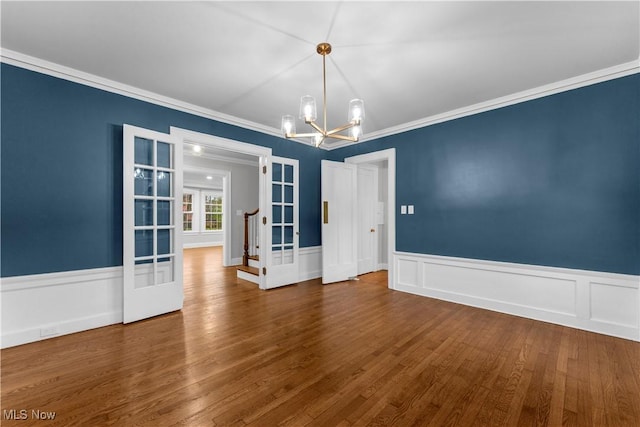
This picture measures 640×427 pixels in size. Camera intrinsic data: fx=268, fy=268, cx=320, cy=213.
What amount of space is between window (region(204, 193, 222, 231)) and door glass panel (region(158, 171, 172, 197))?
25.3 ft

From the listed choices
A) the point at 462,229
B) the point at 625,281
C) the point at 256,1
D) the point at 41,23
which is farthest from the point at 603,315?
the point at 41,23

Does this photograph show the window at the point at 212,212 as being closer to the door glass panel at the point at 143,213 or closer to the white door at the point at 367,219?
the white door at the point at 367,219

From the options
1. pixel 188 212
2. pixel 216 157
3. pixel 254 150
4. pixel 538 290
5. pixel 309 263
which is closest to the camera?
pixel 538 290

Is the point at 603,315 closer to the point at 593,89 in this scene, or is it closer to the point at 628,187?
the point at 628,187

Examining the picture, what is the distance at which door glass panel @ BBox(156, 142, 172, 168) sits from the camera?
11.2ft

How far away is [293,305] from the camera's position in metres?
3.69

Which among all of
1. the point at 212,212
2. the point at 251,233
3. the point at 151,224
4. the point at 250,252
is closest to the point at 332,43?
the point at 151,224

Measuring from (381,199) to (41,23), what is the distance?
5.72 m

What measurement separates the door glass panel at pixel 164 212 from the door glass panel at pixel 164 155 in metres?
0.47

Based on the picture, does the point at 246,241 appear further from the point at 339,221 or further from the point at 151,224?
the point at 151,224

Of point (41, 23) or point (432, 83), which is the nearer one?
point (41, 23)

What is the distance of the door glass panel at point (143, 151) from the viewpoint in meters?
3.21

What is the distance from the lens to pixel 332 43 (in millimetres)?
2373

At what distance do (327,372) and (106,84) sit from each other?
379cm
